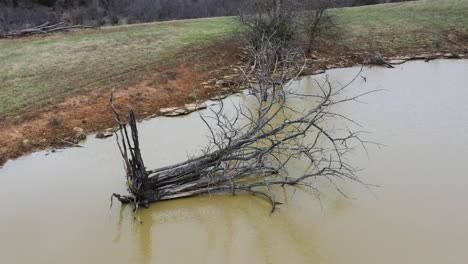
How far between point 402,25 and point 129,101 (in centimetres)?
1149

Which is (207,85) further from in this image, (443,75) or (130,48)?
(443,75)

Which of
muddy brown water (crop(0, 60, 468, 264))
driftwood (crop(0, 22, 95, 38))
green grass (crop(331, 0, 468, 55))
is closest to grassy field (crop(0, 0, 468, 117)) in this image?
green grass (crop(331, 0, 468, 55))

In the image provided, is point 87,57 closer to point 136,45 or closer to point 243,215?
point 136,45

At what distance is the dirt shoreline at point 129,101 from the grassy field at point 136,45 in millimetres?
432

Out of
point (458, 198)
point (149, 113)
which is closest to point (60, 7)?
point (149, 113)

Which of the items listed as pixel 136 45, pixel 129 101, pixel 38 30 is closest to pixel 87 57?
pixel 136 45

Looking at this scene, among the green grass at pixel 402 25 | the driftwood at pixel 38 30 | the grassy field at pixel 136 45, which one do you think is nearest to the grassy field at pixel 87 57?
the grassy field at pixel 136 45

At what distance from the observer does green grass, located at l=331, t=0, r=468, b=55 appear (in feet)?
54.1

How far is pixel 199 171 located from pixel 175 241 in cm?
128

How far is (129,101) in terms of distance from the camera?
1119cm

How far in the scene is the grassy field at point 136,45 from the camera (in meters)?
11.6

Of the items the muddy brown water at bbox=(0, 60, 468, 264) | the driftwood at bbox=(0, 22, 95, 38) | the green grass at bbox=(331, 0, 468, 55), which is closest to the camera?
the muddy brown water at bbox=(0, 60, 468, 264)

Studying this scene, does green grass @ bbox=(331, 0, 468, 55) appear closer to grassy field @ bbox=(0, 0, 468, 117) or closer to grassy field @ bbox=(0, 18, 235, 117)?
grassy field @ bbox=(0, 0, 468, 117)

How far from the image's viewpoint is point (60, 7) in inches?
901
